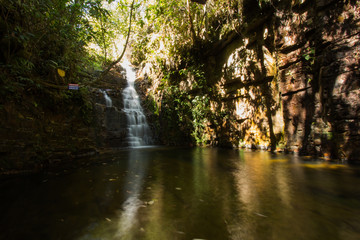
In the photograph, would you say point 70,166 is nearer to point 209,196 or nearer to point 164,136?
point 209,196

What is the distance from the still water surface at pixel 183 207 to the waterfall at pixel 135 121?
7620mm

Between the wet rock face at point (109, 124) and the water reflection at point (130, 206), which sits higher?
the wet rock face at point (109, 124)

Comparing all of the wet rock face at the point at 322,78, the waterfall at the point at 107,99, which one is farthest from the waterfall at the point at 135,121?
the wet rock face at the point at 322,78

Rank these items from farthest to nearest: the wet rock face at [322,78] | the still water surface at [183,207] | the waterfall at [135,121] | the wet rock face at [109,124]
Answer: the waterfall at [135,121], the wet rock face at [109,124], the wet rock face at [322,78], the still water surface at [183,207]

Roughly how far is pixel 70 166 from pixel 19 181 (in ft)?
4.20

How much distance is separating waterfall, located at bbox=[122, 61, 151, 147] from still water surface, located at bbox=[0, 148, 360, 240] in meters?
7.62

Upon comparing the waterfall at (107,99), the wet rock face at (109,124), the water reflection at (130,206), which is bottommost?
the water reflection at (130,206)

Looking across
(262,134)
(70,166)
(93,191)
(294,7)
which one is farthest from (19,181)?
(294,7)

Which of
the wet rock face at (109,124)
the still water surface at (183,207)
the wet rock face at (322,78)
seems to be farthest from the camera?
the wet rock face at (109,124)

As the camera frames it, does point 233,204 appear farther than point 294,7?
Answer: No

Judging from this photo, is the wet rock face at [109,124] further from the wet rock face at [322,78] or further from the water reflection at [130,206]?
the wet rock face at [322,78]

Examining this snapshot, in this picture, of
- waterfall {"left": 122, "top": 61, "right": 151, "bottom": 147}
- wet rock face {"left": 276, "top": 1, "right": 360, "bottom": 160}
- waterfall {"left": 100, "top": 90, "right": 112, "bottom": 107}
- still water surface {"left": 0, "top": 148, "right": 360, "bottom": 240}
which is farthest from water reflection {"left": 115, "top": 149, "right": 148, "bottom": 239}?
waterfall {"left": 100, "top": 90, "right": 112, "bottom": 107}

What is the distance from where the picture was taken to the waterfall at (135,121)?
11173mm

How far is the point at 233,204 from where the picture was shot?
2.24m
